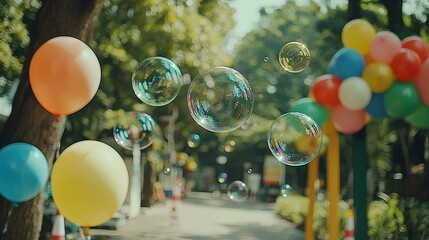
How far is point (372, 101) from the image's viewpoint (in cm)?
772

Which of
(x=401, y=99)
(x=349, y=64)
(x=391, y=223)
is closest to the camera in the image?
(x=401, y=99)

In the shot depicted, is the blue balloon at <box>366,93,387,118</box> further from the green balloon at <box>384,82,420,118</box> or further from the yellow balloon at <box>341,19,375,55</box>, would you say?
the yellow balloon at <box>341,19,375,55</box>

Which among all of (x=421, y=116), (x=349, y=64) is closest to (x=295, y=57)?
(x=349, y=64)

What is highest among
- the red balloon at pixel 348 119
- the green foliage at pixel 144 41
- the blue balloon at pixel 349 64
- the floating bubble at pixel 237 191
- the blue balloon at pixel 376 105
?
the green foliage at pixel 144 41

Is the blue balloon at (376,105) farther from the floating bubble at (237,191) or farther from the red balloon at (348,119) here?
the floating bubble at (237,191)

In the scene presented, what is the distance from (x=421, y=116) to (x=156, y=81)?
3.89 m

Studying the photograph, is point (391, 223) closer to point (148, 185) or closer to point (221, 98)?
point (221, 98)

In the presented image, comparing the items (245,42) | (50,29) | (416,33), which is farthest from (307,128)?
(245,42)

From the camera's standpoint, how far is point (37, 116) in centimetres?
646

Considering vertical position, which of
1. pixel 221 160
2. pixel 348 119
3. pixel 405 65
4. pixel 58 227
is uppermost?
pixel 221 160

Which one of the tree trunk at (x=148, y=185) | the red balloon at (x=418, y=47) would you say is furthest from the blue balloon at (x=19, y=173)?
the tree trunk at (x=148, y=185)

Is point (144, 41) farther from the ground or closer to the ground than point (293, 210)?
farther from the ground

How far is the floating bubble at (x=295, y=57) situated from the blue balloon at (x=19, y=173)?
4.78 meters

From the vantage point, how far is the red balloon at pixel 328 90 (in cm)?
787
